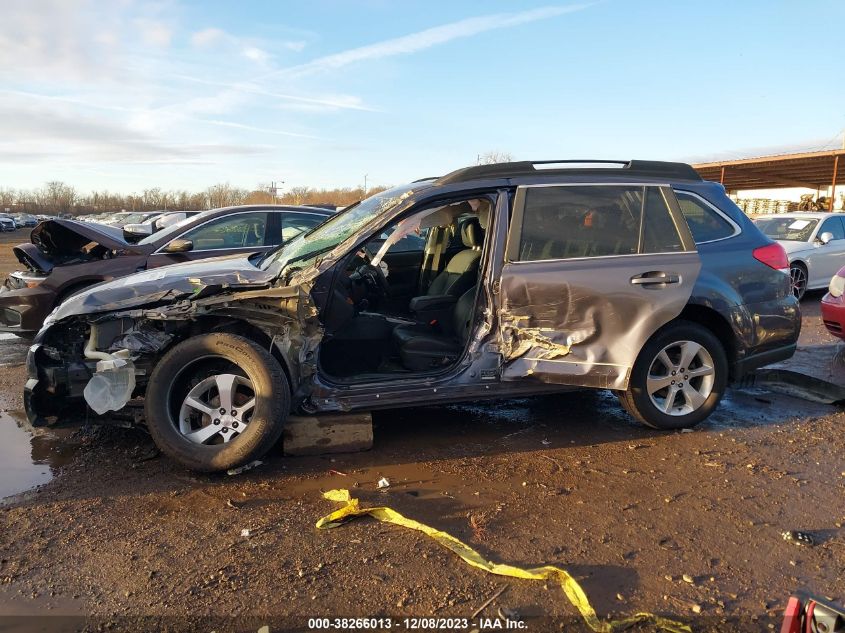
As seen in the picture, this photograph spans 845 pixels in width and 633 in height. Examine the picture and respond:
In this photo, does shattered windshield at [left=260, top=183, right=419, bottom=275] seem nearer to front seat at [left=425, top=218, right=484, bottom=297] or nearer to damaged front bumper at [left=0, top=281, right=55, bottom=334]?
front seat at [left=425, top=218, right=484, bottom=297]

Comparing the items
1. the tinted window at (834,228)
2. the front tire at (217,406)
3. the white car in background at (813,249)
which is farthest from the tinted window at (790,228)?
the front tire at (217,406)

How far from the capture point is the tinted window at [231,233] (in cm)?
741

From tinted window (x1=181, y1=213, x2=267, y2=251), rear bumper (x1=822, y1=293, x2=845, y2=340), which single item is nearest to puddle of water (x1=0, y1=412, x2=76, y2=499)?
tinted window (x1=181, y1=213, x2=267, y2=251)

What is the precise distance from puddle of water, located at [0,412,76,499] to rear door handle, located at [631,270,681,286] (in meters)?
4.01

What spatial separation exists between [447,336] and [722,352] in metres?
2.00

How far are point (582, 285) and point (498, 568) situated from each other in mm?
2028

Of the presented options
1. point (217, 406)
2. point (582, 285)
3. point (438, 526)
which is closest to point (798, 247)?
point (582, 285)

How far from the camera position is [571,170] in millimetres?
4480

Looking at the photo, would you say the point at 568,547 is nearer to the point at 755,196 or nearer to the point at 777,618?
the point at 777,618

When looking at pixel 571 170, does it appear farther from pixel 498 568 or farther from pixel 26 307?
pixel 26 307

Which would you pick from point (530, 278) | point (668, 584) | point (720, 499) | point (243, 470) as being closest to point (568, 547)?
point (668, 584)

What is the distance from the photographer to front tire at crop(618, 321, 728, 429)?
4434 mm

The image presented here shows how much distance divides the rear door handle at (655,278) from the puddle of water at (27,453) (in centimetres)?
401

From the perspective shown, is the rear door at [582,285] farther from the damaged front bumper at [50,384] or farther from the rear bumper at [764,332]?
the damaged front bumper at [50,384]
